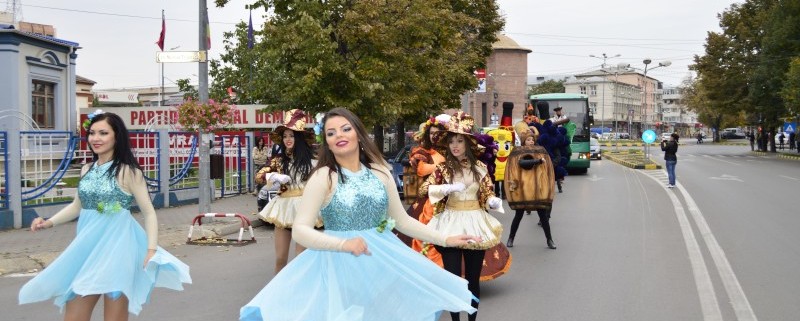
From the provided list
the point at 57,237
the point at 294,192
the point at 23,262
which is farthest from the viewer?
the point at 57,237

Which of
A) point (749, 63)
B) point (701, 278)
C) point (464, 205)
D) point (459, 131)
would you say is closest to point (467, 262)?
point (464, 205)

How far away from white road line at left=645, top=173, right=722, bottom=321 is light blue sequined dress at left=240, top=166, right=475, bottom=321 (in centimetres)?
371

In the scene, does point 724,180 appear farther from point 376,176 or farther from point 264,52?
point 376,176

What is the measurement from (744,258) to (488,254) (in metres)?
4.18

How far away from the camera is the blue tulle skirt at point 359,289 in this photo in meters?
3.80

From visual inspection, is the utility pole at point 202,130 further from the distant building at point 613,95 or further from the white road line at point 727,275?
the distant building at point 613,95

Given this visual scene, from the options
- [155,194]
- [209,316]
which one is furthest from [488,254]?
[155,194]

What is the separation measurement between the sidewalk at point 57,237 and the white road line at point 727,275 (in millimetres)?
7712

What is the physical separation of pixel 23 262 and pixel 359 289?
7.62 m

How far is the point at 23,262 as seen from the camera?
9.91 metres

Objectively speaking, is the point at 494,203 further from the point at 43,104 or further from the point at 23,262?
the point at 43,104

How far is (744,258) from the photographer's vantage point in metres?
9.86

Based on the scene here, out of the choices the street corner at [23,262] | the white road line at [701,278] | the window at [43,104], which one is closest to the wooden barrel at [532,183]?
the white road line at [701,278]

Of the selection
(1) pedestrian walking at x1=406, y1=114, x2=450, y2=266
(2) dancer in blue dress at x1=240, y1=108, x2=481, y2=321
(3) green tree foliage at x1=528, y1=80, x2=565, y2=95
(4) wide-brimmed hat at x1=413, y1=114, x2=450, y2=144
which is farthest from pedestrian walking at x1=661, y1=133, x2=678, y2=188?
(3) green tree foliage at x1=528, y1=80, x2=565, y2=95
